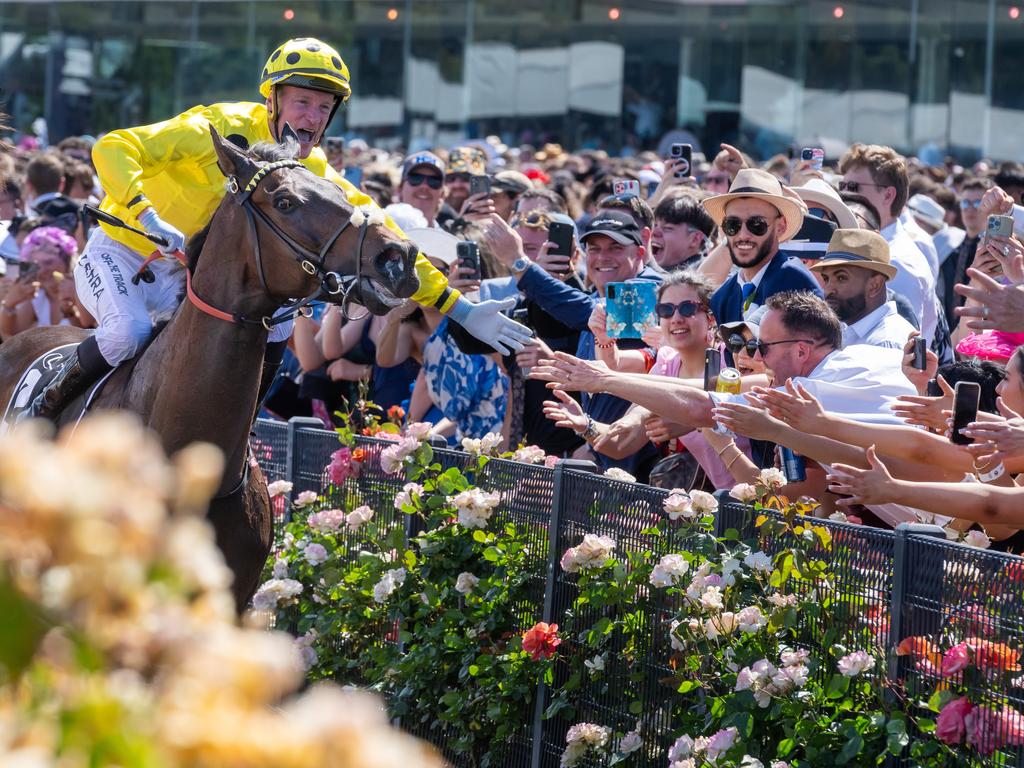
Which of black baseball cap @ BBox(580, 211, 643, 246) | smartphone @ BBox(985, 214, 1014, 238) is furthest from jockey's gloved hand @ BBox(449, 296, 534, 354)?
smartphone @ BBox(985, 214, 1014, 238)

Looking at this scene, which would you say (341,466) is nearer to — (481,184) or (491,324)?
(491,324)

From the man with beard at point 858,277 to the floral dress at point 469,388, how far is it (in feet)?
5.76

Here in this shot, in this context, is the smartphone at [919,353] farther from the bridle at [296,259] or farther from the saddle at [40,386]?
the saddle at [40,386]

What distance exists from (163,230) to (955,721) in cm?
324

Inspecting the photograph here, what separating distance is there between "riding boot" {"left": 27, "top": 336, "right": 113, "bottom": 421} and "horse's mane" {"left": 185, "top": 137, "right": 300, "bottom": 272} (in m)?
0.76

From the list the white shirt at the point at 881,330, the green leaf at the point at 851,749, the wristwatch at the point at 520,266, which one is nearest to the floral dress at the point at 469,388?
the wristwatch at the point at 520,266

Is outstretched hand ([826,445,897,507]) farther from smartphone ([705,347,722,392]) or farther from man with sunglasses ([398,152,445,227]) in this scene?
man with sunglasses ([398,152,445,227])

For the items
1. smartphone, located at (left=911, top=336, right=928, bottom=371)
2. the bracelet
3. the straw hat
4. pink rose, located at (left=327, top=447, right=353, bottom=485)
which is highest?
the straw hat

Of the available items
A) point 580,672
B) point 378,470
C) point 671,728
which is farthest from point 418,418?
point 671,728

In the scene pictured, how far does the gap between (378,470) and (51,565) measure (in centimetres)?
556

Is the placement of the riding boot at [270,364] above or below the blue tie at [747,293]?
below

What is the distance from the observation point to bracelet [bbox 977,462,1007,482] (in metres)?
4.61

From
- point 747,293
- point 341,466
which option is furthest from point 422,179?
point 747,293

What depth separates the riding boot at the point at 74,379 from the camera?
5652 mm
